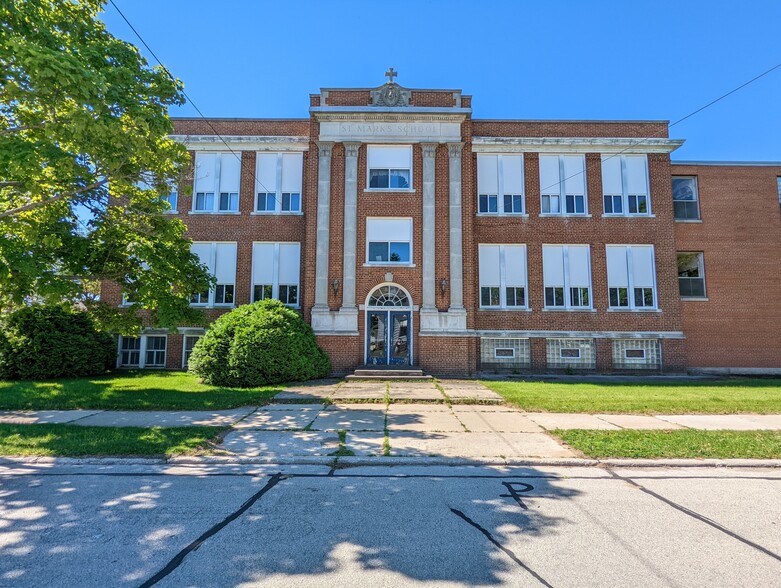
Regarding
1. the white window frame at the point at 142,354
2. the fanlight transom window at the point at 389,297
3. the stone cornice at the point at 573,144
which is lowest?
the white window frame at the point at 142,354

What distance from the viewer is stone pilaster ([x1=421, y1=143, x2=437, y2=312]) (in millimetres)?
17375

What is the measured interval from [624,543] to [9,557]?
16.8 ft

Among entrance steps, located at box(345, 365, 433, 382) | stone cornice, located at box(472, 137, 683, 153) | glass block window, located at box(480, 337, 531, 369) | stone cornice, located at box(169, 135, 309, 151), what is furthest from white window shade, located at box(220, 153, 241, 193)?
glass block window, located at box(480, 337, 531, 369)

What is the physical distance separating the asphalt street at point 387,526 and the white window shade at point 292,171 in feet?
49.3

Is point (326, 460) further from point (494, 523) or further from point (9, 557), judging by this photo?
point (9, 557)

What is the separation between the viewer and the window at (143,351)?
18.7 meters

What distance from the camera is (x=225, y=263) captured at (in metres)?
19.1

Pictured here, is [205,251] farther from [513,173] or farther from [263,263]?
[513,173]

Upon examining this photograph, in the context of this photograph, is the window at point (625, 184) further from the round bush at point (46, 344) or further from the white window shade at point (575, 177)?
the round bush at point (46, 344)

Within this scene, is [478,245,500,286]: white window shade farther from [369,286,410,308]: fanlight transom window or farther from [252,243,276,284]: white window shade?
[252,243,276,284]: white window shade

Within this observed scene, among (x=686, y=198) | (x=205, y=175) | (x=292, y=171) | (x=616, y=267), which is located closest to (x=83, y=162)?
(x=205, y=175)

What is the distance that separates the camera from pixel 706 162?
20141 mm

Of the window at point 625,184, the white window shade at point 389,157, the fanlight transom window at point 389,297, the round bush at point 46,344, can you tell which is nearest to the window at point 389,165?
the white window shade at point 389,157

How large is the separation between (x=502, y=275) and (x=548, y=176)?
4.88 meters
